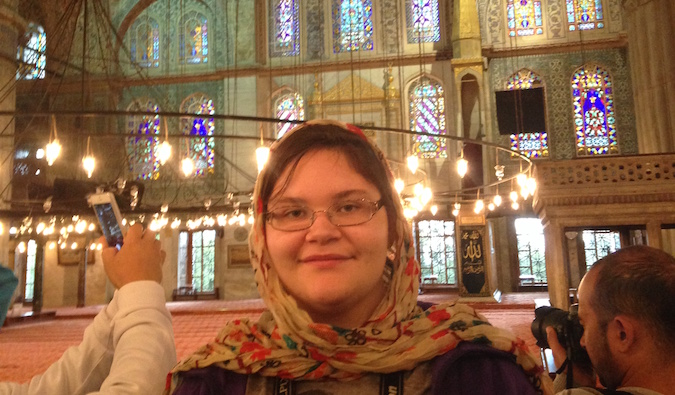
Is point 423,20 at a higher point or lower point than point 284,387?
higher

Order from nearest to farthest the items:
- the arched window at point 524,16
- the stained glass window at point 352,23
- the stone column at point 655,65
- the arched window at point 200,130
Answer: the stone column at point 655,65 < the arched window at point 524,16 < the arched window at point 200,130 < the stained glass window at point 352,23

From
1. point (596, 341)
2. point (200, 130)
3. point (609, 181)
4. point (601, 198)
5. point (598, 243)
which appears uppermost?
point (200, 130)

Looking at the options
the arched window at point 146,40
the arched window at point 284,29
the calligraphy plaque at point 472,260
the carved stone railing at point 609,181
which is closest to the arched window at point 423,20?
the arched window at point 284,29

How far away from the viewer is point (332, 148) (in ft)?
3.26

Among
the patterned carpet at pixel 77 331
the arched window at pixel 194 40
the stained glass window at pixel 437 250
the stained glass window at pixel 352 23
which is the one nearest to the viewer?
the patterned carpet at pixel 77 331

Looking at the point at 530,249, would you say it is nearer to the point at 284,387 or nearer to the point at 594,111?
the point at 594,111

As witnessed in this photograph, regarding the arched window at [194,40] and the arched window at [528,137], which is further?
the arched window at [194,40]

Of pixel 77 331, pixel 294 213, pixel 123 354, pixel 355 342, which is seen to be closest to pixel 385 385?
pixel 355 342

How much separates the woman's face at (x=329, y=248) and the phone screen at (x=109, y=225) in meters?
0.56

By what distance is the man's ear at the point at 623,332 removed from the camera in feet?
4.73

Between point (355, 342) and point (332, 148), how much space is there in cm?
35

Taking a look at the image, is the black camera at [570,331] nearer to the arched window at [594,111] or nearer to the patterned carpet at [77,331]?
the patterned carpet at [77,331]

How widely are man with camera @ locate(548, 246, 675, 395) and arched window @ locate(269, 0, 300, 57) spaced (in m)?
15.1

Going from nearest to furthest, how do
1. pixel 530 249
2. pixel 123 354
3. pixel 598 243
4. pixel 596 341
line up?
1. pixel 123 354
2. pixel 596 341
3. pixel 598 243
4. pixel 530 249
